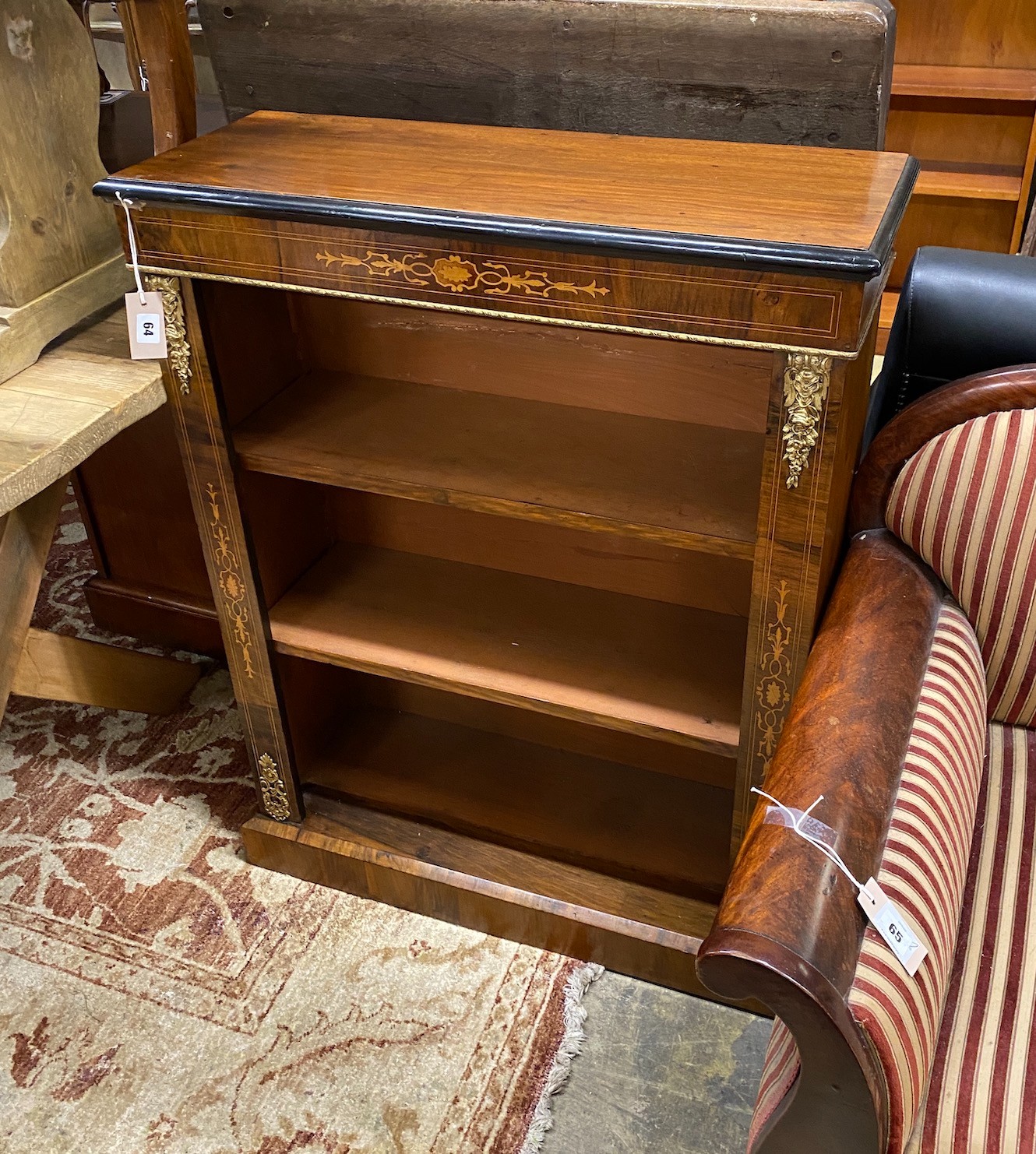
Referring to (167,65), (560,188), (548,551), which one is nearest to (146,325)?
(167,65)

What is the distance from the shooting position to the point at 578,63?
1.43m

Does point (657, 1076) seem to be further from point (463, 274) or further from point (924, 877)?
point (463, 274)

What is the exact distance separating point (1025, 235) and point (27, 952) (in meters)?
2.68

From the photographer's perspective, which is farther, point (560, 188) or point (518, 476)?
point (518, 476)

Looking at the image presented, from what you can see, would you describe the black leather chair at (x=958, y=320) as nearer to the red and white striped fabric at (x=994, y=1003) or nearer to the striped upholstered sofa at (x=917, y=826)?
the striped upholstered sofa at (x=917, y=826)

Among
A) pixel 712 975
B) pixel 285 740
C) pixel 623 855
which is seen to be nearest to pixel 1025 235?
pixel 623 855

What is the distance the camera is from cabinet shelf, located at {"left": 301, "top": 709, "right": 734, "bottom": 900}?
1.68 meters

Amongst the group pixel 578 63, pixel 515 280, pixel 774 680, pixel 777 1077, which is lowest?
pixel 777 1077

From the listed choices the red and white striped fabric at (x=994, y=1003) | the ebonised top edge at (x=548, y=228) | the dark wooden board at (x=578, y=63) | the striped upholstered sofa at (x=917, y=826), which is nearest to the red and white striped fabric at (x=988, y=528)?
the striped upholstered sofa at (x=917, y=826)

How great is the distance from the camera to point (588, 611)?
1645mm

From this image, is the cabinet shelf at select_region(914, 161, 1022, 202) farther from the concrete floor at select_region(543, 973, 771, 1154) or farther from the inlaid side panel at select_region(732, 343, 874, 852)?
the concrete floor at select_region(543, 973, 771, 1154)

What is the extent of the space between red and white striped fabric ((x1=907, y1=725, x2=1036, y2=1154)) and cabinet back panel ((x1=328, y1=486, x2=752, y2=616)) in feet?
1.52

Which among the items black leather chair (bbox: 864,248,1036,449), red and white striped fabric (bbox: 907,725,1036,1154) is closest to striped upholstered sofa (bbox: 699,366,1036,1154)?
red and white striped fabric (bbox: 907,725,1036,1154)

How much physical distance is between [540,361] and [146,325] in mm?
500
